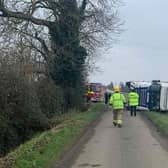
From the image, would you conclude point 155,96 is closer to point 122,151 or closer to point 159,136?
point 159,136

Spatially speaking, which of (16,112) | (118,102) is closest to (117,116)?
(118,102)

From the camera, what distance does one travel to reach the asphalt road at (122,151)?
1526 centimetres

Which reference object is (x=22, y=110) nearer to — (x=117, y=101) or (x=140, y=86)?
(x=117, y=101)

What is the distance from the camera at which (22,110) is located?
81.0 ft

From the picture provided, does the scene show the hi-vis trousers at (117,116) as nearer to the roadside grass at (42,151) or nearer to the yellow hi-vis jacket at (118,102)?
the yellow hi-vis jacket at (118,102)

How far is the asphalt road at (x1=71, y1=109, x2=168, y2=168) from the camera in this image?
15.3m

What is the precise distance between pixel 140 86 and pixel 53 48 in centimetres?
1497

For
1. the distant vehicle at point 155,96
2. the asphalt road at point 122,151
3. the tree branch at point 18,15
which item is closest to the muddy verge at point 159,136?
the asphalt road at point 122,151

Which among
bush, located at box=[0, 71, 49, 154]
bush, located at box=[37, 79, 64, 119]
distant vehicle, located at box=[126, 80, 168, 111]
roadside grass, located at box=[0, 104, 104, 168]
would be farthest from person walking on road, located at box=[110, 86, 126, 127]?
distant vehicle, located at box=[126, 80, 168, 111]

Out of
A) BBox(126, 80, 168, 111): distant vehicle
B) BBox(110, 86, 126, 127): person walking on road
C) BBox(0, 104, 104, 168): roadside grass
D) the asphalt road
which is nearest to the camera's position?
BBox(0, 104, 104, 168): roadside grass

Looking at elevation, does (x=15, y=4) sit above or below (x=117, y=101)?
above

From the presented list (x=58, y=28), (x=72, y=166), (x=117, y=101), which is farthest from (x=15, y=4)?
(x=72, y=166)

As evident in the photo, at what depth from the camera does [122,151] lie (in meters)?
18.2

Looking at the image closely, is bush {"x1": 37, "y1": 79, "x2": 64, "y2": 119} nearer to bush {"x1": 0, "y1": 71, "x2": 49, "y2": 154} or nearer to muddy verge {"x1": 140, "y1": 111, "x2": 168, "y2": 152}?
bush {"x1": 0, "y1": 71, "x2": 49, "y2": 154}
